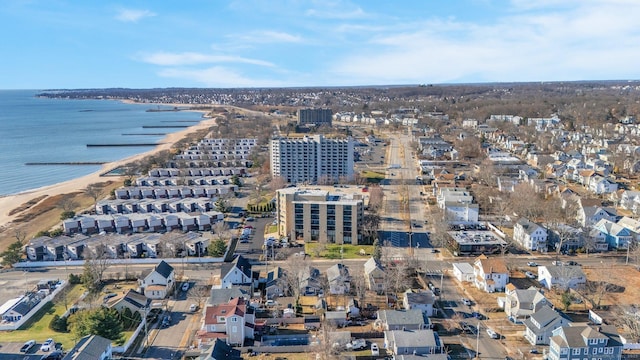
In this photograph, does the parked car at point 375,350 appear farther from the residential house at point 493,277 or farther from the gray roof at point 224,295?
the residential house at point 493,277

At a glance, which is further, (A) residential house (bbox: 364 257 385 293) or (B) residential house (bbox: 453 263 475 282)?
(B) residential house (bbox: 453 263 475 282)

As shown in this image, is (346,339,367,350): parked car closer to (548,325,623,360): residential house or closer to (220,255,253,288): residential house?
(548,325,623,360): residential house

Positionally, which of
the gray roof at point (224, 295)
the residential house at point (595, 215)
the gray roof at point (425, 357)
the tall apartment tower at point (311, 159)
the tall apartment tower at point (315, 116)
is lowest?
the gray roof at point (425, 357)

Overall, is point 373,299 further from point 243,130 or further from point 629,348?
point 243,130

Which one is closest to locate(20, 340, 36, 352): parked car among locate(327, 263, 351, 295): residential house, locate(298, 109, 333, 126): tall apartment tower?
locate(327, 263, 351, 295): residential house

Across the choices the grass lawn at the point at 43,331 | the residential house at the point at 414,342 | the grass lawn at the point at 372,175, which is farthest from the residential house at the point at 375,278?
the grass lawn at the point at 372,175

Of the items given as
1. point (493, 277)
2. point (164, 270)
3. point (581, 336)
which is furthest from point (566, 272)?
point (164, 270)
